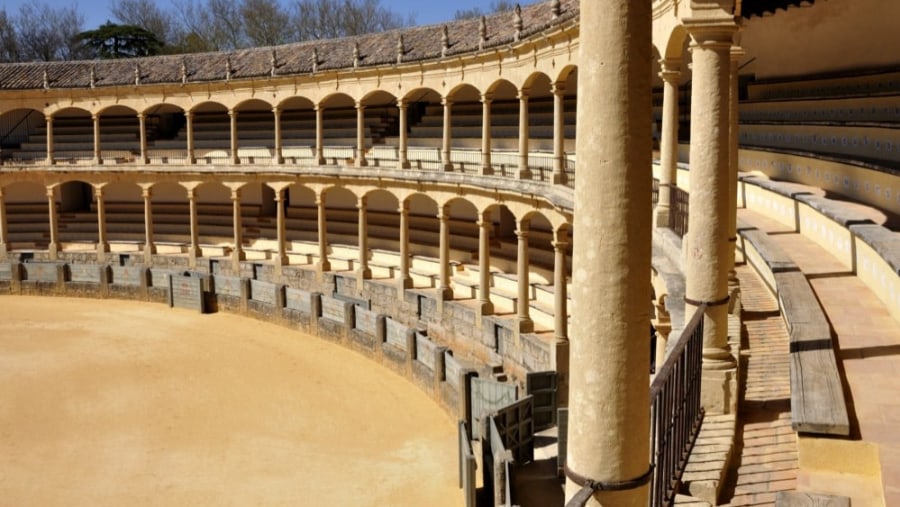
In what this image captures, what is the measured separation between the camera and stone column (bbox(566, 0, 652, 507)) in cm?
409

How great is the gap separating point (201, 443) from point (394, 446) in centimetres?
350

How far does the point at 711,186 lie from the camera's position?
22.2 ft

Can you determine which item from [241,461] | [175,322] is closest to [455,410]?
[241,461]

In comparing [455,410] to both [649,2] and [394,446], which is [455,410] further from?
[649,2]

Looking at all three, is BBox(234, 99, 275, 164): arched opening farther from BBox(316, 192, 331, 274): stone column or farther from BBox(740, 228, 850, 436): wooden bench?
BBox(740, 228, 850, 436): wooden bench

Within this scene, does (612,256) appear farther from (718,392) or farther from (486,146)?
(486,146)

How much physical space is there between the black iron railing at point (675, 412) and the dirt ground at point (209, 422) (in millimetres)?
7338

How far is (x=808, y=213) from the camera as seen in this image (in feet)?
39.6

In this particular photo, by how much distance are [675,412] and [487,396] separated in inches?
370

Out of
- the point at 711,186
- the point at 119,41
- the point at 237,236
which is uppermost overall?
the point at 119,41

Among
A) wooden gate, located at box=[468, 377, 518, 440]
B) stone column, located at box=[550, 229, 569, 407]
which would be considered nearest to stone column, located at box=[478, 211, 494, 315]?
stone column, located at box=[550, 229, 569, 407]

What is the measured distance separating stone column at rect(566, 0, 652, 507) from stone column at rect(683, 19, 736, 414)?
256 cm

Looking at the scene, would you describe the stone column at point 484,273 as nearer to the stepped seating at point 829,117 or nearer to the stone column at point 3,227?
the stepped seating at point 829,117

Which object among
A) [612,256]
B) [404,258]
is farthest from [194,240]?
[612,256]
